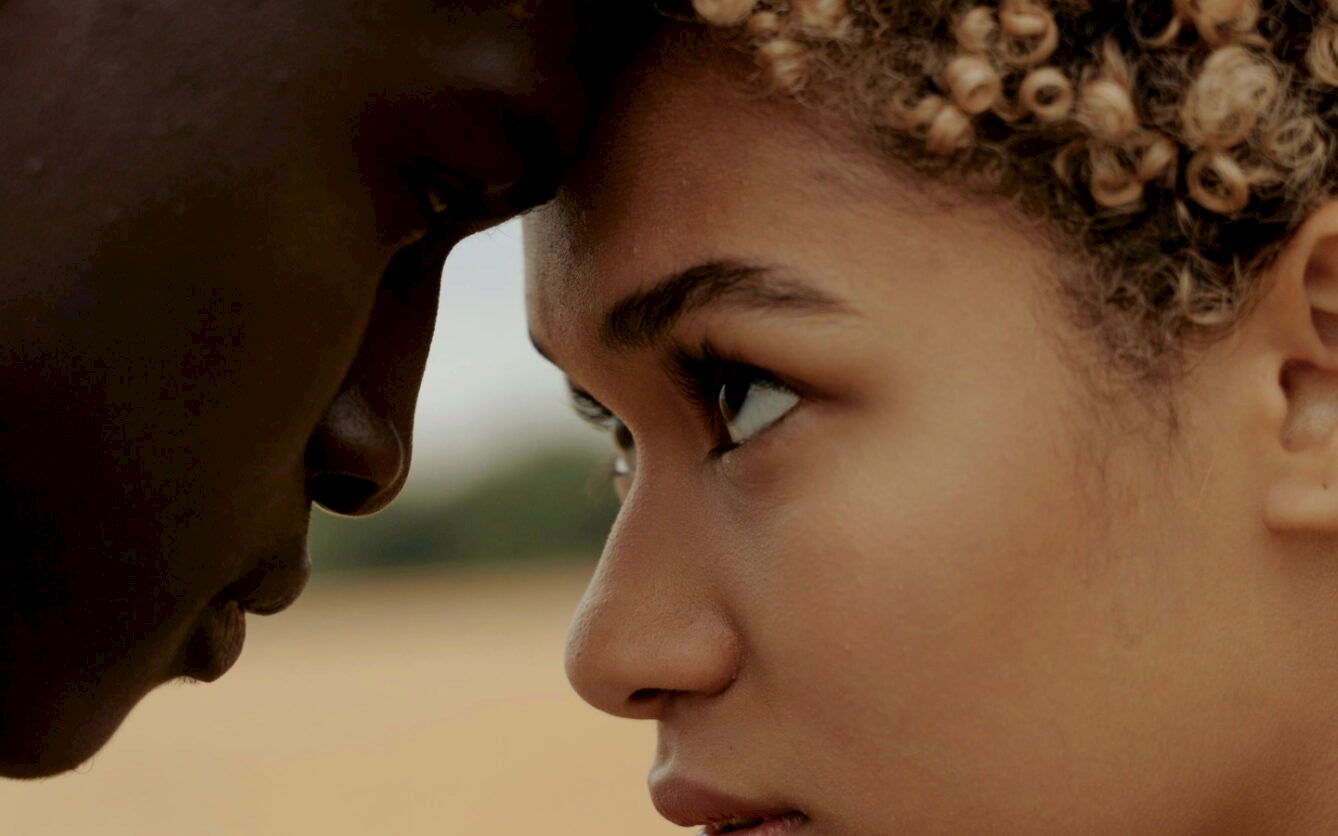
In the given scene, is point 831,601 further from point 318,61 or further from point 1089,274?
point 318,61

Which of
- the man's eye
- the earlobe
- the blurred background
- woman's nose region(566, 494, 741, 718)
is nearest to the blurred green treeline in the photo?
the blurred background

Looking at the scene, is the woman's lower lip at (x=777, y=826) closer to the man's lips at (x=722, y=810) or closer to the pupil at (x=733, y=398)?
the man's lips at (x=722, y=810)

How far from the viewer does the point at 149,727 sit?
19.0ft

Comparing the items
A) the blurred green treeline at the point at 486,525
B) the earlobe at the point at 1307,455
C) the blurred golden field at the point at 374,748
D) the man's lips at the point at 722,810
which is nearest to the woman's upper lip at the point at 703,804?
the man's lips at the point at 722,810

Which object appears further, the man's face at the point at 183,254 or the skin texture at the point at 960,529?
the skin texture at the point at 960,529

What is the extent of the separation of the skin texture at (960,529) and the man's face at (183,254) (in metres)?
0.15

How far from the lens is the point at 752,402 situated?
107 centimetres

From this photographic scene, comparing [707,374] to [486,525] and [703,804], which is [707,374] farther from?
[486,525]

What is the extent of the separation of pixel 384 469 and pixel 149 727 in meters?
5.15

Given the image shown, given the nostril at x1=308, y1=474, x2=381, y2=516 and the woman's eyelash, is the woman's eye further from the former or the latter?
the nostril at x1=308, y1=474, x2=381, y2=516

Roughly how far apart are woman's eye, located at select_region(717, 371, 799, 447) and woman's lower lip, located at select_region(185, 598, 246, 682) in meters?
0.33

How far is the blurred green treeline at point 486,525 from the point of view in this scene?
8.16 meters

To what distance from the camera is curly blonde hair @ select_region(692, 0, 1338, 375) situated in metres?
0.98

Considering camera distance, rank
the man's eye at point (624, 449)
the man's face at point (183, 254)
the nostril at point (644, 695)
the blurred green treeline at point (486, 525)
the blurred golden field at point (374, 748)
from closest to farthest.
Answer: the man's face at point (183, 254), the nostril at point (644, 695), the man's eye at point (624, 449), the blurred golden field at point (374, 748), the blurred green treeline at point (486, 525)
